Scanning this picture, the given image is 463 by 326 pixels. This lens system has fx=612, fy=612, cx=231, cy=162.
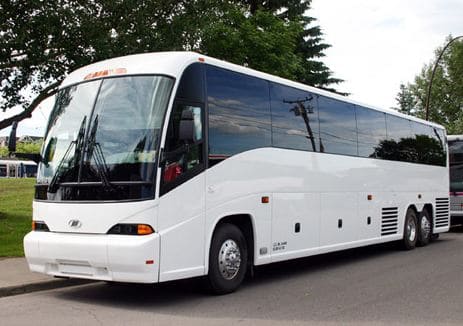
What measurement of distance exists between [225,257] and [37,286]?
2.93m

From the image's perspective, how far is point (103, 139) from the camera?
811 centimetres

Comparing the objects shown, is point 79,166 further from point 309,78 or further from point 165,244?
point 309,78

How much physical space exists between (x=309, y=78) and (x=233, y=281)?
2703 centimetres

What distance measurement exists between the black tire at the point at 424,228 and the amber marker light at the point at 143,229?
34.1 ft

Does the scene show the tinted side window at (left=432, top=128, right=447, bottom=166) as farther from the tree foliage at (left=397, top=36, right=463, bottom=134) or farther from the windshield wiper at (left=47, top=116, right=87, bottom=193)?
the tree foliage at (left=397, top=36, right=463, bottom=134)

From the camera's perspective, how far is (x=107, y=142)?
806 cm

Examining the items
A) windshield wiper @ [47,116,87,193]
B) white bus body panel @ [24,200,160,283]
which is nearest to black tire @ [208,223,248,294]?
white bus body panel @ [24,200,160,283]

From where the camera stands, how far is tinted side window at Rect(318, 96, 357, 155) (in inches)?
468

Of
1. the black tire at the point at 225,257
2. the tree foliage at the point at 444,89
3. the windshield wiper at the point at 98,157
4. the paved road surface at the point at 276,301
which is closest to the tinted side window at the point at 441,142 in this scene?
the paved road surface at the point at 276,301

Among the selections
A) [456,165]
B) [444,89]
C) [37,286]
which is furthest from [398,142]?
[444,89]

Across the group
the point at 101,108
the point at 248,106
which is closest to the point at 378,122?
the point at 248,106

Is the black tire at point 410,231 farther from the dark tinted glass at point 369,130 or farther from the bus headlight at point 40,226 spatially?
the bus headlight at point 40,226

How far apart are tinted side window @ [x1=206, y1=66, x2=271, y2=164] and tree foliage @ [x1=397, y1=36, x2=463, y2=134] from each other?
52804 mm

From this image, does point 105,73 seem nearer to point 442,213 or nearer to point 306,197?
point 306,197
